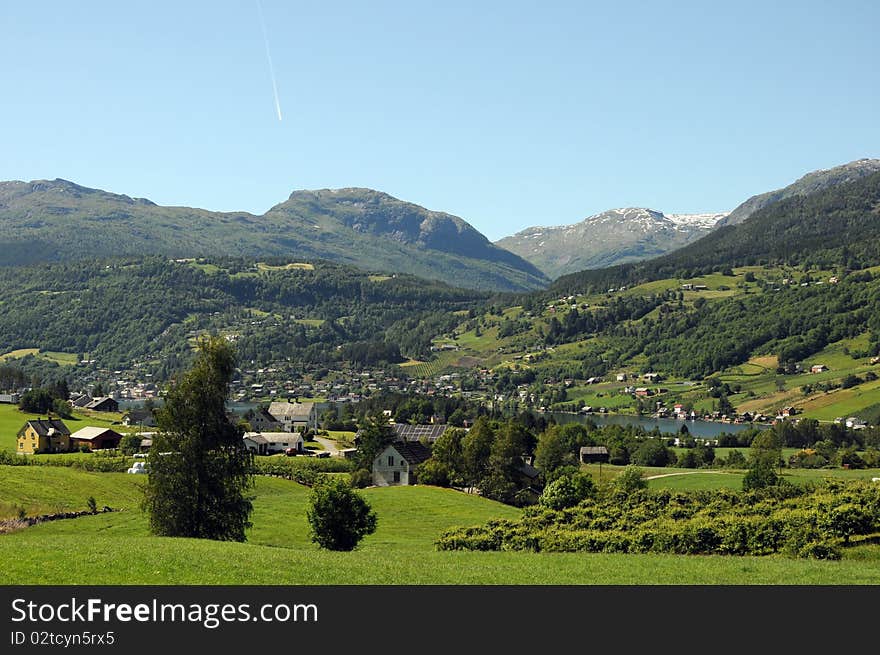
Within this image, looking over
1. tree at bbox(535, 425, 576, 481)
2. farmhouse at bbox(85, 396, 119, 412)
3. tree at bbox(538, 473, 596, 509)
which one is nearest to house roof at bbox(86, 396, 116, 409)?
farmhouse at bbox(85, 396, 119, 412)

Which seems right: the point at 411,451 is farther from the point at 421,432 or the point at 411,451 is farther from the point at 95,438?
the point at 95,438

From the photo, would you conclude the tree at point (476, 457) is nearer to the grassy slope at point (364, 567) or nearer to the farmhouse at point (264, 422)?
the grassy slope at point (364, 567)

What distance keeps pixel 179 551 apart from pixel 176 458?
1356 cm

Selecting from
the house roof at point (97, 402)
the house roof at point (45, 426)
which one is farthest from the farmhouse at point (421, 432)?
the house roof at point (97, 402)

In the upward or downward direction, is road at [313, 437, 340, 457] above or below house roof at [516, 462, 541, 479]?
below

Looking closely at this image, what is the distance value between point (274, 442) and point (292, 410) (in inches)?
1772

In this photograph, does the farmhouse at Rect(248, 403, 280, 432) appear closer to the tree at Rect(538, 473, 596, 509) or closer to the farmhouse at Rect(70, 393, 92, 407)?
the farmhouse at Rect(70, 393, 92, 407)

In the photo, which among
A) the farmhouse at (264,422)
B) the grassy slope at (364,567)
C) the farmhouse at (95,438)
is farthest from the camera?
the farmhouse at (264,422)

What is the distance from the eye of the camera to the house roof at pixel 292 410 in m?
165

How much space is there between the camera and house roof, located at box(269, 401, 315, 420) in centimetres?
16462

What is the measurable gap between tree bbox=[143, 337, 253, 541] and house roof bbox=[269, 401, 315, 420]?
122 meters

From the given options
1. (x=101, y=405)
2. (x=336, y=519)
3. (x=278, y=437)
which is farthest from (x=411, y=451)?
(x=101, y=405)

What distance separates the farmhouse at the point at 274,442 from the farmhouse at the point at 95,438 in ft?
53.1
